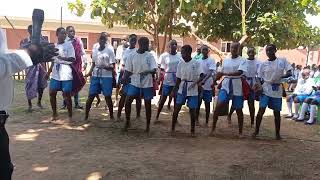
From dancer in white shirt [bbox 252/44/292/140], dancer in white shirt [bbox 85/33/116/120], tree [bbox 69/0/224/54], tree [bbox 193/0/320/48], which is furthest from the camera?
tree [bbox 193/0/320/48]

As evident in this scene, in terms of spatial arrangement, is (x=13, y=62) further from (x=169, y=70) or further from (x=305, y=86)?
(x=305, y=86)

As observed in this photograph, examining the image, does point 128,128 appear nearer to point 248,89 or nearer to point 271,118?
point 248,89

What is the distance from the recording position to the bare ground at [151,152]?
532 cm

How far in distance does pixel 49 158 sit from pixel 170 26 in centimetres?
677

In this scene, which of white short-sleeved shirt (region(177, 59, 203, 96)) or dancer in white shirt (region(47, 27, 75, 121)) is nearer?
white short-sleeved shirt (region(177, 59, 203, 96))

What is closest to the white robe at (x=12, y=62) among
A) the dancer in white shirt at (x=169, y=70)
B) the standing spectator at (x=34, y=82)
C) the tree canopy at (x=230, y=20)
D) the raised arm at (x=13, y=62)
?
the raised arm at (x=13, y=62)

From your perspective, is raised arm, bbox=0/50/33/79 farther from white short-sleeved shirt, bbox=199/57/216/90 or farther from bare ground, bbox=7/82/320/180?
white short-sleeved shirt, bbox=199/57/216/90

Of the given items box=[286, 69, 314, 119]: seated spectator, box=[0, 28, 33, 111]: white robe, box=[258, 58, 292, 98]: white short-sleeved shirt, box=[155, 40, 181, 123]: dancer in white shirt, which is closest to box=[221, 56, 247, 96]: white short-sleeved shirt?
box=[258, 58, 292, 98]: white short-sleeved shirt

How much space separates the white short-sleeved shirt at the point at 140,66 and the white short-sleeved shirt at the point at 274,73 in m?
1.96

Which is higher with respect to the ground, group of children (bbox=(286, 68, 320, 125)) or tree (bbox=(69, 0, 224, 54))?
tree (bbox=(69, 0, 224, 54))

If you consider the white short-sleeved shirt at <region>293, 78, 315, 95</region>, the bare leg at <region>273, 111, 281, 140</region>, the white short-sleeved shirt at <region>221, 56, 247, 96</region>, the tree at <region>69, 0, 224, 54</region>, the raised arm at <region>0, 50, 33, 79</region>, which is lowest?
the bare leg at <region>273, 111, 281, 140</region>

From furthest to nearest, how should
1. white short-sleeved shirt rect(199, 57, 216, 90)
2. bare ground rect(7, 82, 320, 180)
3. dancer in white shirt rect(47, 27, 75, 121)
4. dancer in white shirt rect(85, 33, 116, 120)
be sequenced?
white short-sleeved shirt rect(199, 57, 216, 90), dancer in white shirt rect(85, 33, 116, 120), dancer in white shirt rect(47, 27, 75, 121), bare ground rect(7, 82, 320, 180)

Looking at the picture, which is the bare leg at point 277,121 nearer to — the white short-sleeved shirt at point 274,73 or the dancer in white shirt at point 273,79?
the dancer in white shirt at point 273,79

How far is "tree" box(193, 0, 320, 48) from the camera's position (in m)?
15.0
